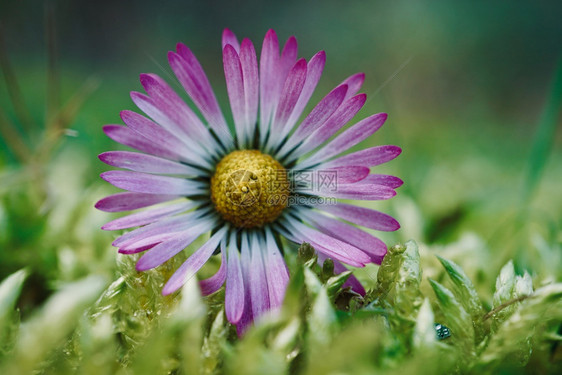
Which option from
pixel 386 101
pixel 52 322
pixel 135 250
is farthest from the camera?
pixel 386 101

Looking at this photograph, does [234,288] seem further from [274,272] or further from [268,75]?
[268,75]

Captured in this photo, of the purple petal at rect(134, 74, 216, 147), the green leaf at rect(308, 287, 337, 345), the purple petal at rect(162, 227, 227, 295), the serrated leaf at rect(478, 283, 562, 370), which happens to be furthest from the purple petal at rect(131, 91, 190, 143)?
the serrated leaf at rect(478, 283, 562, 370)

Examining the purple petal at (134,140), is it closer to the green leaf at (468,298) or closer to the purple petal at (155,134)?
the purple petal at (155,134)

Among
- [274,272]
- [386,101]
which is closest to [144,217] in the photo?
[274,272]

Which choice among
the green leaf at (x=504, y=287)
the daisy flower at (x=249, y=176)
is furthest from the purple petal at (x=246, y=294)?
the green leaf at (x=504, y=287)

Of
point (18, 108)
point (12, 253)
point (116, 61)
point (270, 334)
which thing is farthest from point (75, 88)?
point (270, 334)

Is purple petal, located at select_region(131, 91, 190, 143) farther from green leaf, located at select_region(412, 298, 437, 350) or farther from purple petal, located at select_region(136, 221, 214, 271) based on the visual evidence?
green leaf, located at select_region(412, 298, 437, 350)
